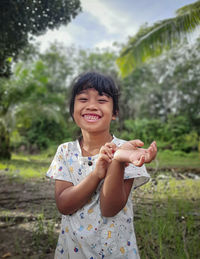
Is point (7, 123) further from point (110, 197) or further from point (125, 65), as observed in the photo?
point (110, 197)

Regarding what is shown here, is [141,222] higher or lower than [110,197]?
lower

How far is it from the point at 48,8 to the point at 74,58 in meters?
6.04

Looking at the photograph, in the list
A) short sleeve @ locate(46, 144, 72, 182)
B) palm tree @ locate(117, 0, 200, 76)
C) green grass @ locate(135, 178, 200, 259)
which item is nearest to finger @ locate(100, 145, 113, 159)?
short sleeve @ locate(46, 144, 72, 182)

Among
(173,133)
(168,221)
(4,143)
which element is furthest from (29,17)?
(173,133)

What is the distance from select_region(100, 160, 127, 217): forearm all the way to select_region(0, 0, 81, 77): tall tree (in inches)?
40.3

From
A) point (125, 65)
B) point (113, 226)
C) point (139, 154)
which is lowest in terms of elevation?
point (113, 226)

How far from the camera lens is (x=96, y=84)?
2.78 feet

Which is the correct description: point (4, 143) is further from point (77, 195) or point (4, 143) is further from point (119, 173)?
point (119, 173)

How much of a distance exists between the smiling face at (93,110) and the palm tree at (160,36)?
11.9ft

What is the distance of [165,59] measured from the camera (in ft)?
41.8

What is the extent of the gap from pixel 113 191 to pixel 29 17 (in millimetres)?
1112

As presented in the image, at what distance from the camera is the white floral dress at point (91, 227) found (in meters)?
0.79

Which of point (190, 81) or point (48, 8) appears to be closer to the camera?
point (48, 8)

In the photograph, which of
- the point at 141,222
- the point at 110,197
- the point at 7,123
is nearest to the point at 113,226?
the point at 110,197
